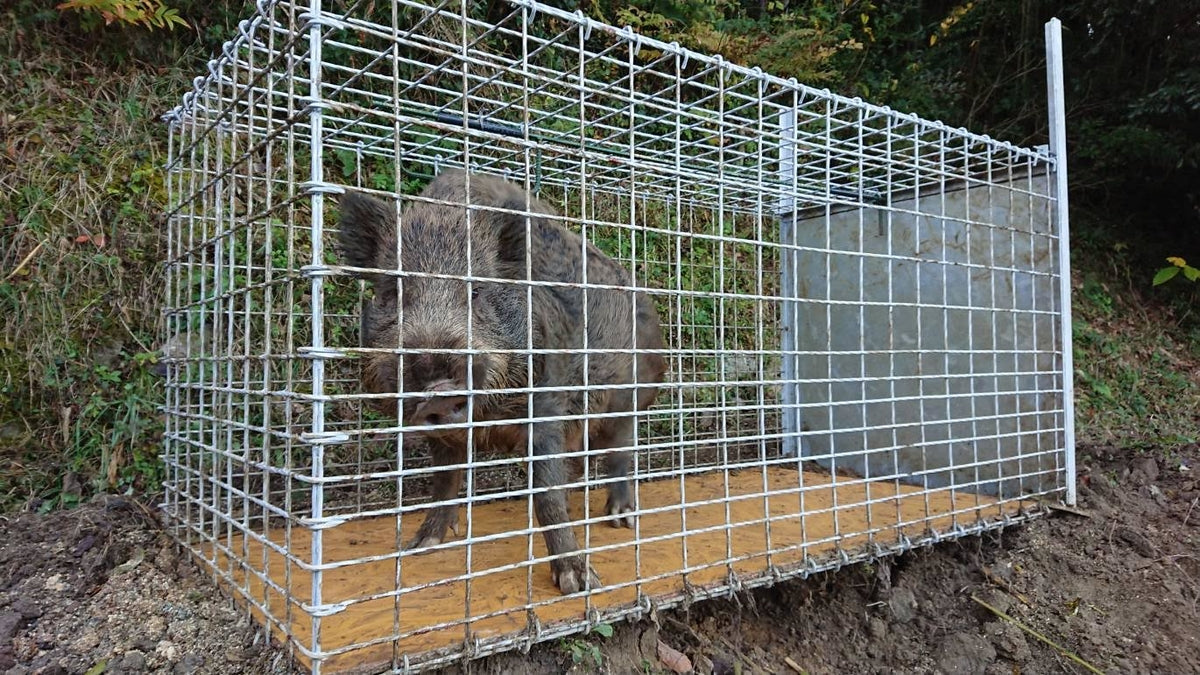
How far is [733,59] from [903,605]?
20.2 ft

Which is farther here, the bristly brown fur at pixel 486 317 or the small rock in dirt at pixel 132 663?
the bristly brown fur at pixel 486 317

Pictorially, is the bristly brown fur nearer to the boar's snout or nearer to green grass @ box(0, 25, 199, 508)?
the boar's snout

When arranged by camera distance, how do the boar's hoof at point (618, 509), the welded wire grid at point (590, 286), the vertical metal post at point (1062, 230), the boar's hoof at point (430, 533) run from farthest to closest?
the vertical metal post at point (1062, 230)
the boar's hoof at point (618, 509)
the boar's hoof at point (430, 533)
the welded wire grid at point (590, 286)

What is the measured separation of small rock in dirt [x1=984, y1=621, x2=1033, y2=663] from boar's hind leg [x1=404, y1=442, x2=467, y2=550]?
2.69 m

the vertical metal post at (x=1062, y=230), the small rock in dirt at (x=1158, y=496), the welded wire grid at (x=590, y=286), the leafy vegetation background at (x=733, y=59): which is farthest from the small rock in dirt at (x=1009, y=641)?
the leafy vegetation background at (x=733, y=59)

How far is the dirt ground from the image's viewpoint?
2703 mm

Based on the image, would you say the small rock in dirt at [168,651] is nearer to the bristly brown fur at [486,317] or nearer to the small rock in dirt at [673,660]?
the bristly brown fur at [486,317]

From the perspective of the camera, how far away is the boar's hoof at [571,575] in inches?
115

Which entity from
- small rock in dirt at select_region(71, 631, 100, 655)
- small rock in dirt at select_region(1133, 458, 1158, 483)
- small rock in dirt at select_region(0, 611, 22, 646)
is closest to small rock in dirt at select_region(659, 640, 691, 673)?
small rock in dirt at select_region(71, 631, 100, 655)

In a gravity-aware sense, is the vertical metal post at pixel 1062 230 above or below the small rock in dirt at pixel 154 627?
above

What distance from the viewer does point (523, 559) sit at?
3541 millimetres

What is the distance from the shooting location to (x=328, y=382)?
4344 mm

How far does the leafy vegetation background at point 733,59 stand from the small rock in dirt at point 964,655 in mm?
3303

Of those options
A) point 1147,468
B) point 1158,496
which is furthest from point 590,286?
point 1147,468
